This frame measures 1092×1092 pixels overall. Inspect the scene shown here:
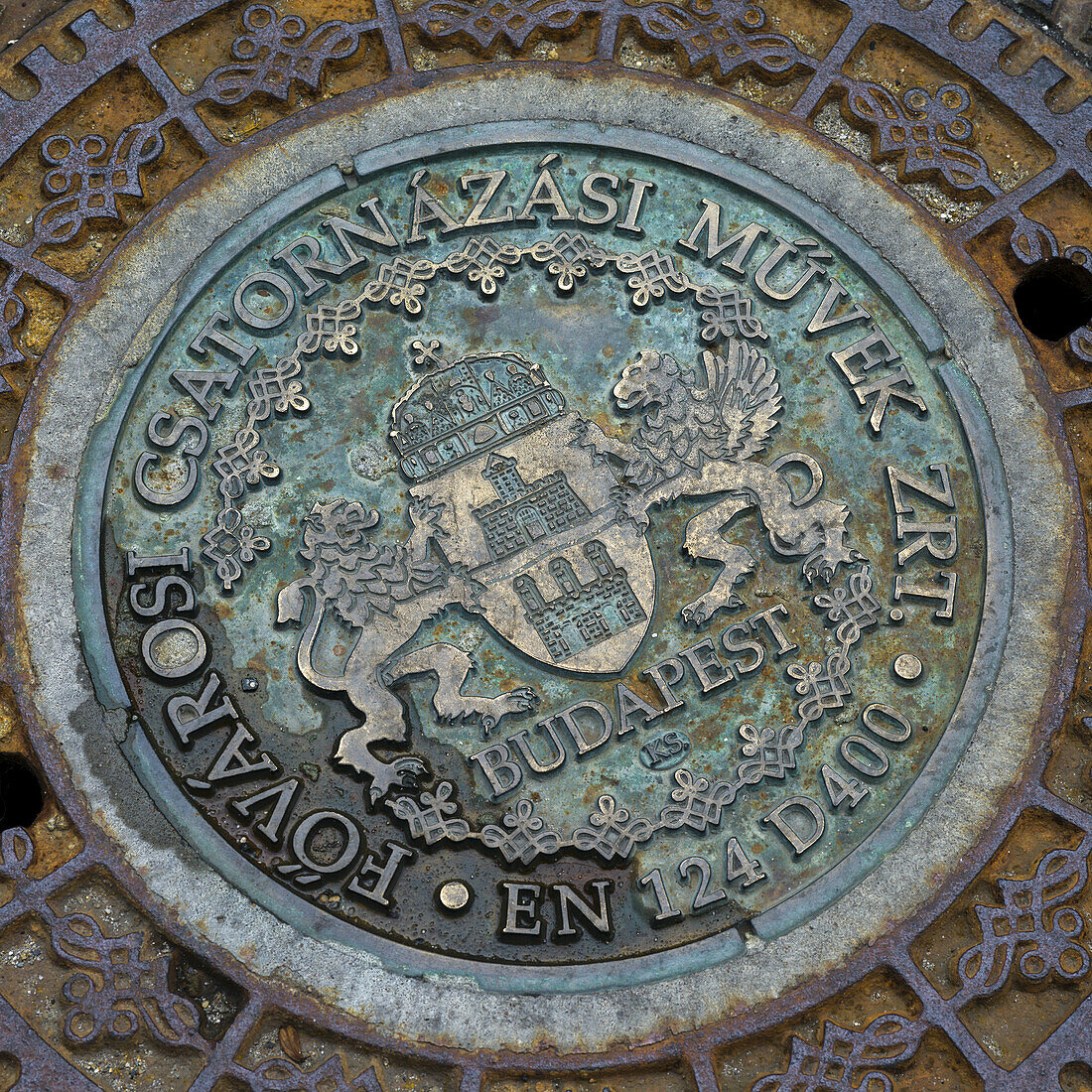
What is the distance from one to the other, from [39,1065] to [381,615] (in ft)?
9.30

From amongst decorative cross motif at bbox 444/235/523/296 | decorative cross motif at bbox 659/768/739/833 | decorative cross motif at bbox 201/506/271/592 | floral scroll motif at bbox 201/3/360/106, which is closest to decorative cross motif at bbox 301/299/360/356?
decorative cross motif at bbox 444/235/523/296

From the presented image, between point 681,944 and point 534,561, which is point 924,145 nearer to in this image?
point 534,561

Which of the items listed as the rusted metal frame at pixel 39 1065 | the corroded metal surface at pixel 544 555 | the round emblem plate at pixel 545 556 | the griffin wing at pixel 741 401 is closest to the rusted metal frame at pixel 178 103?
the corroded metal surface at pixel 544 555

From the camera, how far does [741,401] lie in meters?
7.07

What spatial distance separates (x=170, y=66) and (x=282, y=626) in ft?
12.7

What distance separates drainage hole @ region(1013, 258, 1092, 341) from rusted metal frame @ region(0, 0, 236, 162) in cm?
561

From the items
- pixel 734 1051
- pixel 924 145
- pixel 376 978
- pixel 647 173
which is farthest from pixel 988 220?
pixel 376 978

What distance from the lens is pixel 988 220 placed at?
7.45 metres

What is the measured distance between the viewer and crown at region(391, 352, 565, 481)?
6949 mm

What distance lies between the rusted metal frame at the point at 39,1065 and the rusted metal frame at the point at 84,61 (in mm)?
5131

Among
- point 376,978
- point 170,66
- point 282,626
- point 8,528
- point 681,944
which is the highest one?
point 170,66

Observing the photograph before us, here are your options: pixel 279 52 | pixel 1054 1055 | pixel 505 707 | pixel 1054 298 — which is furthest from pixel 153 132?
pixel 1054 1055

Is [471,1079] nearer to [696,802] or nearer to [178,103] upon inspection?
[696,802]

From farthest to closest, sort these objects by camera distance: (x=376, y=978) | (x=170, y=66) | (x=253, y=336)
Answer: (x=170, y=66) < (x=253, y=336) < (x=376, y=978)
